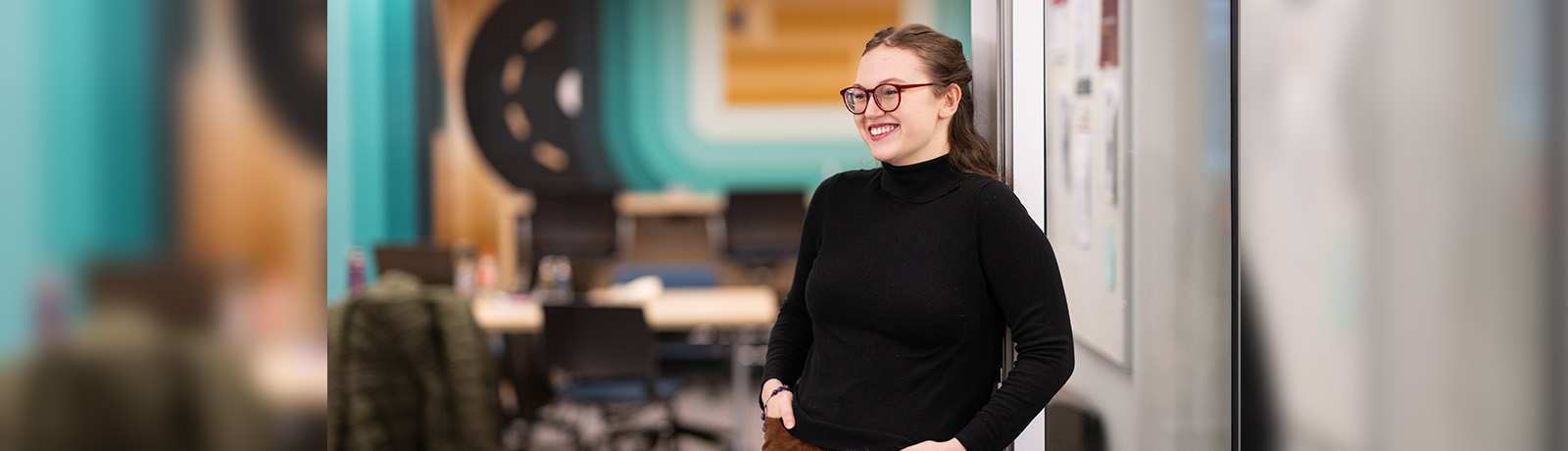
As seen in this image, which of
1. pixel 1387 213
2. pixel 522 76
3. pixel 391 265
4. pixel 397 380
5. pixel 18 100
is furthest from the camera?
pixel 522 76

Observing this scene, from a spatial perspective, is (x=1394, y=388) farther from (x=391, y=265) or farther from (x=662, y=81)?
(x=662, y=81)

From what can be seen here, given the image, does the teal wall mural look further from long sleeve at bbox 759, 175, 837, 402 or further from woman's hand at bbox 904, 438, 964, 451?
woman's hand at bbox 904, 438, 964, 451

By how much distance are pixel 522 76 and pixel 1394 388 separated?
644 centimetres

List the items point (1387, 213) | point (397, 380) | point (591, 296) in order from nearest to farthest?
1. point (1387, 213)
2. point (397, 380)
3. point (591, 296)

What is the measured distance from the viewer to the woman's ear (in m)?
1.41

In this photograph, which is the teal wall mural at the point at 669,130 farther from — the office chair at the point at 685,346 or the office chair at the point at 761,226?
the office chair at the point at 685,346

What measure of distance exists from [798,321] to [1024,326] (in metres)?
0.40

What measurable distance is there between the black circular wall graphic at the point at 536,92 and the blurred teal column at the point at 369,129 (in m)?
0.77

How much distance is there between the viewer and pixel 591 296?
4.90 meters

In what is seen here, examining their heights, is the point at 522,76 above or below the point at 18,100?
above

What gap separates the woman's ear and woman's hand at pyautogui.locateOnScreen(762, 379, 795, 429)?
0.46 metres

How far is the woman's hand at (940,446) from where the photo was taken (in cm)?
131

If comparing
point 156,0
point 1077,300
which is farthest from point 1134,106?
point 156,0

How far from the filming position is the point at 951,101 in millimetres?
1422
